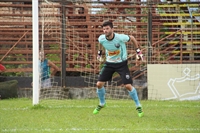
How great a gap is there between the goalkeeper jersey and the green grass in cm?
119

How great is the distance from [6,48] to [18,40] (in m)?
0.71

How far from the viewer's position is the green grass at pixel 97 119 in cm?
813

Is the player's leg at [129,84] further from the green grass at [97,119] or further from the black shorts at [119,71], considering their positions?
the green grass at [97,119]

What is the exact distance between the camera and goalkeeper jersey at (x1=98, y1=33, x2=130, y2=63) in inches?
410

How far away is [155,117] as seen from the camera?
394 inches

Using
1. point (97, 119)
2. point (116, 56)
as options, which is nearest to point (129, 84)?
point (116, 56)

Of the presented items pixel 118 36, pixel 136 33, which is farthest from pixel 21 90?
pixel 118 36

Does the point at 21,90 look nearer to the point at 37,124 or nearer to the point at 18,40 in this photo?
the point at 18,40

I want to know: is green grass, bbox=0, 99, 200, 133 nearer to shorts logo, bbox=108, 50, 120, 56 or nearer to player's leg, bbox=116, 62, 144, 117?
player's leg, bbox=116, 62, 144, 117

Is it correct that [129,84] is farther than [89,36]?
No

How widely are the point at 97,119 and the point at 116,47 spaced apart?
1.70 m

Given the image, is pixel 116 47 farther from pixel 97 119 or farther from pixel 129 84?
pixel 97 119

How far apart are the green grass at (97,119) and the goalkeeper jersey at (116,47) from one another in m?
1.19

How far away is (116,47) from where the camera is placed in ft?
34.1
